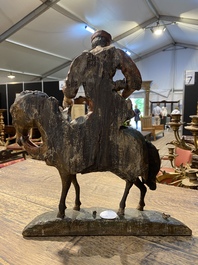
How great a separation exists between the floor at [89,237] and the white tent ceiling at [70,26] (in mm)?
3535

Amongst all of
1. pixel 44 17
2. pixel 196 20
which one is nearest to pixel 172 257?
pixel 44 17

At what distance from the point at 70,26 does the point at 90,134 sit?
4673 mm

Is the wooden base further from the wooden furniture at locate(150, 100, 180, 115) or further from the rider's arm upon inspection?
the wooden furniture at locate(150, 100, 180, 115)

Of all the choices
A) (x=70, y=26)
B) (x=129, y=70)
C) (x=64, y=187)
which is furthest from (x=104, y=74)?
(x=70, y=26)

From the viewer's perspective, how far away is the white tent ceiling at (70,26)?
3.88 m

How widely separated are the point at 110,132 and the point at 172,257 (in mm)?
326

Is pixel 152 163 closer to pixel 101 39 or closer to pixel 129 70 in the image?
pixel 129 70

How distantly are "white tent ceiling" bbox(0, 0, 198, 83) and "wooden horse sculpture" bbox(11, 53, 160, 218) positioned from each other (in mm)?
3629

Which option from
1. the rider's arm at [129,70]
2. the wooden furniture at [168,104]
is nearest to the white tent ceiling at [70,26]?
the wooden furniture at [168,104]

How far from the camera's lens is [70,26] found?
4602mm

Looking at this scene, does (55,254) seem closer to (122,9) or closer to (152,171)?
(152,171)

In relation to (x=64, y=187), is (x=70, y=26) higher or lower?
higher

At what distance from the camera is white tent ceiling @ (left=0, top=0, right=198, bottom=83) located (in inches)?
153

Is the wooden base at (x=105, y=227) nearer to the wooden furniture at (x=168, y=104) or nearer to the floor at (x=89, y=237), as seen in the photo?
the floor at (x=89, y=237)
